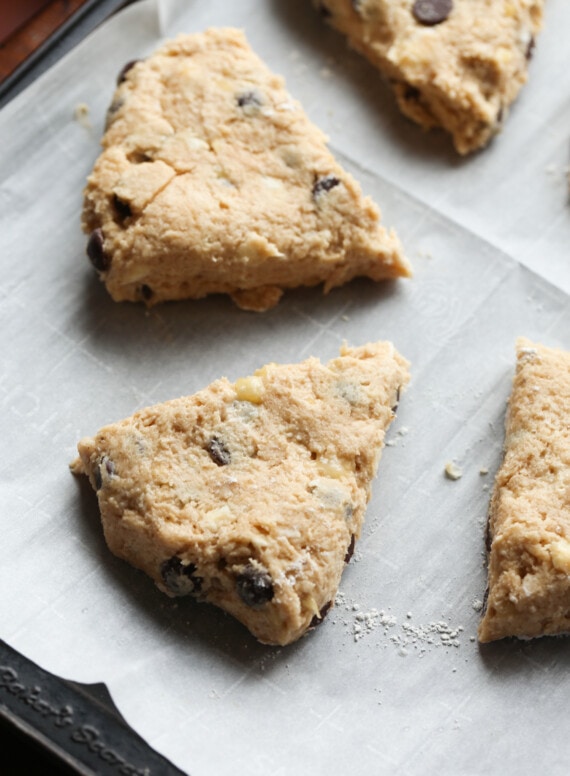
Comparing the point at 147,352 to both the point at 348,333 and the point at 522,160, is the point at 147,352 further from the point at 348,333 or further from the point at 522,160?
the point at 522,160

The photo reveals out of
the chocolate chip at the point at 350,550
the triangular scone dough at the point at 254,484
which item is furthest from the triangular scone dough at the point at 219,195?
the chocolate chip at the point at 350,550

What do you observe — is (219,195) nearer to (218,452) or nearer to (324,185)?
(324,185)

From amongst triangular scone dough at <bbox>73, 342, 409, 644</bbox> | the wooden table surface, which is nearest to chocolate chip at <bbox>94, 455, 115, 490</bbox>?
triangular scone dough at <bbox>73, 342, 409, 644</bbox>

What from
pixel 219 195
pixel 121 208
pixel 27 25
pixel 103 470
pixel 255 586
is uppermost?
pixel 27 25

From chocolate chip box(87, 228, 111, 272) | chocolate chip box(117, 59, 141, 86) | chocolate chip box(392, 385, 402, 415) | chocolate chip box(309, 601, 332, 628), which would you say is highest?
chocolate chip box(117, 59, 141, 86)

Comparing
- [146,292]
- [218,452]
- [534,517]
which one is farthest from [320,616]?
[146,292]

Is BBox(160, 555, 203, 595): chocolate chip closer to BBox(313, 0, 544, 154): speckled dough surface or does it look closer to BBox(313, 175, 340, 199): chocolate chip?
BBox(313, 175, 340, 199): chocolate chip
